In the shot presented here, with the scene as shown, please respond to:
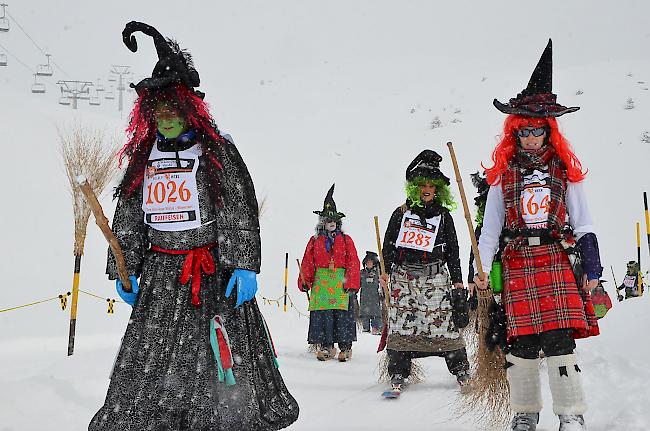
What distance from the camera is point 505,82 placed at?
39344mm

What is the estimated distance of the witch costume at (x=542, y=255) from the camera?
3674 mm

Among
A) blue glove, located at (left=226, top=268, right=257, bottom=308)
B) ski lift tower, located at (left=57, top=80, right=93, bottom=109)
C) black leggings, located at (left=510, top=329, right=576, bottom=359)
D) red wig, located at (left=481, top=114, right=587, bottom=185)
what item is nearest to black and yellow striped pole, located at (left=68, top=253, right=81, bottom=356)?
blue glove, located at (left=226, top=268, right=257, bottom=308)

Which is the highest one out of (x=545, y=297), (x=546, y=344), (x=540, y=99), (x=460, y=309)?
(x=540, y=99)

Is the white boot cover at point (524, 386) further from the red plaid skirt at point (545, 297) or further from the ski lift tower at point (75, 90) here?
the ski lift tower at point (75, 90)

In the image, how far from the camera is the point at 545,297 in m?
3.71

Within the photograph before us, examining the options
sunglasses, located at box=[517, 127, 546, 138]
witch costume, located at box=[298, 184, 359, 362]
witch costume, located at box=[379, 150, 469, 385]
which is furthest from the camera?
witch costume, located at box=[298, 184, 359, 362]

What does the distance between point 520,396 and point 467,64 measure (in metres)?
44.6

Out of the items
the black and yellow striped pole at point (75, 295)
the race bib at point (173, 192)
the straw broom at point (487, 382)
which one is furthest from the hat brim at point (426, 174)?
the black and yellow striped pole at point (75, 295)

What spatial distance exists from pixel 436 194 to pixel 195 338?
3.19 metres

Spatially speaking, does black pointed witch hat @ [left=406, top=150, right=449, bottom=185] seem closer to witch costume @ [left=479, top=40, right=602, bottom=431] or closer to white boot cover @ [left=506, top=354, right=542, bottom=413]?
witch costume @ [left=479, top=40, right=602, bottom=431]

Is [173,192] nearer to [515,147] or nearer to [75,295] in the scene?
[515,147]

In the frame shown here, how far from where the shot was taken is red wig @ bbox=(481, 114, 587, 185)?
3.81 metres

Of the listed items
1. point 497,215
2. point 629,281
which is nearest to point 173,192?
point 497,215

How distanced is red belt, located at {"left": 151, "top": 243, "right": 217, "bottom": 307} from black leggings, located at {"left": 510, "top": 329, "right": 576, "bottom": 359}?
1.66m
